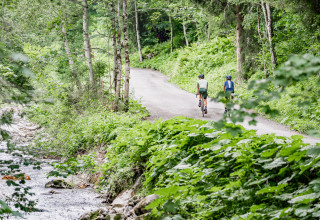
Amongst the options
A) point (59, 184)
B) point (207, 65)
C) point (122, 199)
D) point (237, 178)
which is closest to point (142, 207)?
point (122, 199)

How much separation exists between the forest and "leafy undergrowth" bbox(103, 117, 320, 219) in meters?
0.02

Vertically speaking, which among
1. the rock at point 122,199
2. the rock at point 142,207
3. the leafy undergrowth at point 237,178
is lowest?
the rock at point 122,199

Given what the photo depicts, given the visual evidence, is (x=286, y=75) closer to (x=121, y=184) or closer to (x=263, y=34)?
(x=121, y=184)

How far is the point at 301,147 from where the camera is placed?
4.75 meters

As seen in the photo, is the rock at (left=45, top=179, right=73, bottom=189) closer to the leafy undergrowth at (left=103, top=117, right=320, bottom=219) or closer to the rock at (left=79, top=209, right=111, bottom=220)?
the rock at (left=79, top=209, right=111, bottom=220)

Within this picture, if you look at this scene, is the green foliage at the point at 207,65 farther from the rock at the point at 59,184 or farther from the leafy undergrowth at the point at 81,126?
the rock at the point at 59,184

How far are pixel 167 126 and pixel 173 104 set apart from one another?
1107 centimetres

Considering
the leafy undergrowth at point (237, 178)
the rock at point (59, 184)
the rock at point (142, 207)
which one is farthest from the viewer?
the rock at point (59, 184)

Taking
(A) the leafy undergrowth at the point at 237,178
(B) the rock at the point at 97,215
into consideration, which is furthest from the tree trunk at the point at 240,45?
(B) the rock at the point at 97,215

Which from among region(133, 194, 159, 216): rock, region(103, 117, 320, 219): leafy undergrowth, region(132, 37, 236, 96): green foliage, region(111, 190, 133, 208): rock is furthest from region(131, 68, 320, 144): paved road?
region(133, 194, 159, 216): rock

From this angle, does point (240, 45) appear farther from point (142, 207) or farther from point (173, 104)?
point (142, 207)

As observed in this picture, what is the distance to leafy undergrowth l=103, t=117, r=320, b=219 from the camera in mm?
4094

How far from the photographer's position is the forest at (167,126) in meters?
3.96

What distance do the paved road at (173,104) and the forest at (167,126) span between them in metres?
0.17
